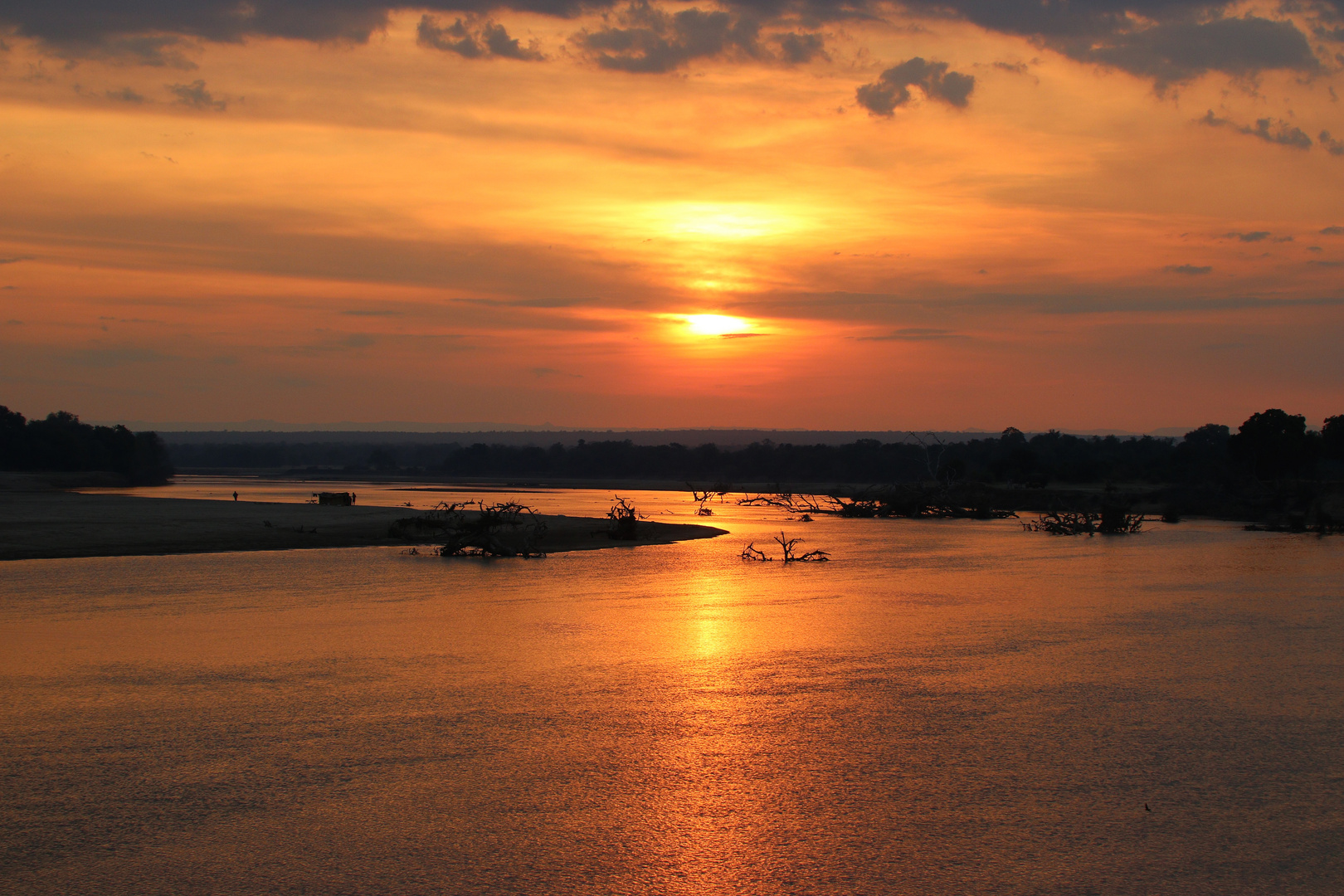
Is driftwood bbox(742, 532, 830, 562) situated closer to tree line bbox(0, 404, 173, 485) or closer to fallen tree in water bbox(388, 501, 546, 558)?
fallen tree in water bbox(388, 501, 546, 558)

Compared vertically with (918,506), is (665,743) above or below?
below

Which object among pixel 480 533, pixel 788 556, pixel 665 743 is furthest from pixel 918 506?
pixel 665 743

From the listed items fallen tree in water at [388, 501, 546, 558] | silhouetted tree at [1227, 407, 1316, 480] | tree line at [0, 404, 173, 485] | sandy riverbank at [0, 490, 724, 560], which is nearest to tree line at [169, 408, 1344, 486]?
silhouetted tree at [1227, 407, 1316, 480]

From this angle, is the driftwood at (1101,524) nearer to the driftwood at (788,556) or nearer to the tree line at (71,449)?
the driftwood at (788,556)

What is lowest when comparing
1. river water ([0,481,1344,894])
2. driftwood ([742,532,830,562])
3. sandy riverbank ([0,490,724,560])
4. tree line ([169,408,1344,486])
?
river water ([0,481,1344,894])

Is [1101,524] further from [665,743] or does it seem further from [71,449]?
[71,449]

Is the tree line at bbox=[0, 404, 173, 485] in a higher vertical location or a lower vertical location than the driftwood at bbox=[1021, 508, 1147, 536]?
higher
